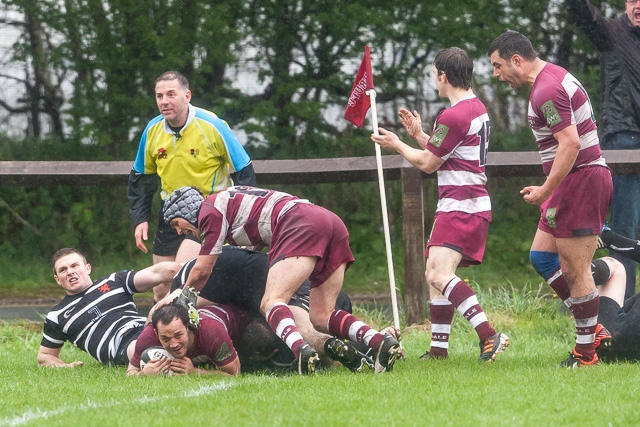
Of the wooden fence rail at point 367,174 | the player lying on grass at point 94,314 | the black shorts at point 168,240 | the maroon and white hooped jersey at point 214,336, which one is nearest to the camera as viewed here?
the maroon and white hooped jersey at point 214,336

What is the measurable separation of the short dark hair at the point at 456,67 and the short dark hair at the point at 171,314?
84.9 inches

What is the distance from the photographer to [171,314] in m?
5.73

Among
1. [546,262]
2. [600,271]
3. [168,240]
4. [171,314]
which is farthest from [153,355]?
[600,271]

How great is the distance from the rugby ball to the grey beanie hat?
73 centimetres

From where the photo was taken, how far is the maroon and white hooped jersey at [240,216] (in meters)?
5.86

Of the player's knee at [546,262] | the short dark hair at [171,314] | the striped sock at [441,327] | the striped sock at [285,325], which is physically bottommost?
the striped sock at [441,327]

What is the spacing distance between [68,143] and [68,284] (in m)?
6.19

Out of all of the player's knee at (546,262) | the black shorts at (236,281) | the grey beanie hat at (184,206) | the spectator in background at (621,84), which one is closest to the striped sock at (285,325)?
the black shorts at (236,281)

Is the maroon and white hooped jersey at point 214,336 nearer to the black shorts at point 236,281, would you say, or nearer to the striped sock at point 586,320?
the black shorts at point 236,281

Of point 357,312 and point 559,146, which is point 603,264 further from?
point 357,312

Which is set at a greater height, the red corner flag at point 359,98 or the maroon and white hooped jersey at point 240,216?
the red corner flag at point 359,98

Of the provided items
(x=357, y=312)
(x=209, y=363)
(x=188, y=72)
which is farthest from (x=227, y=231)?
(x=188, y=72)

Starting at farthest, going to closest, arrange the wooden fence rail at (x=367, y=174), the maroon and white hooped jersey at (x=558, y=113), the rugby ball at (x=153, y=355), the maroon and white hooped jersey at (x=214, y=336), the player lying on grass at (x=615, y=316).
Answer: the wooden fence rail at (x=367, y=174) → the player lying on grass at (x=615, y=316) → the rugby ball at (x=153, y=355) → the maroon and white hooped jersey at (x=214, y=336) → the maroon and white hooped jersey at (x=558, y=113)

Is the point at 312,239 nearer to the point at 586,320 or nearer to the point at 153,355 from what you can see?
the point at 153,355
